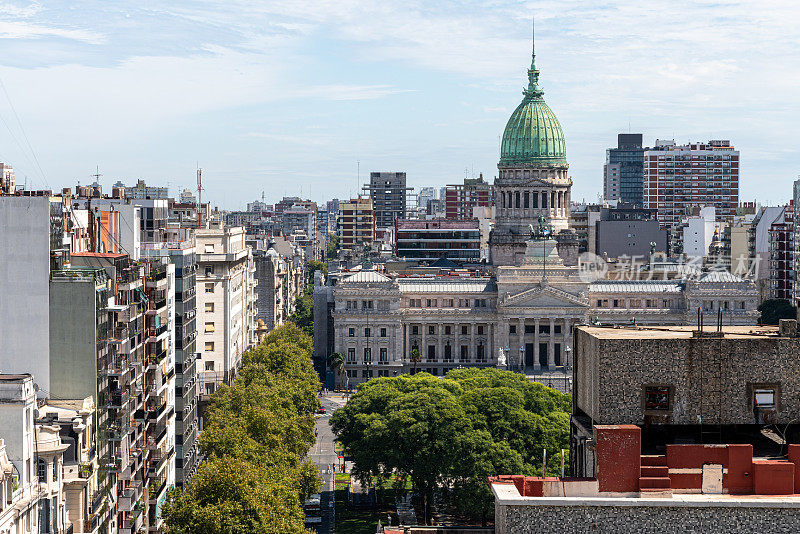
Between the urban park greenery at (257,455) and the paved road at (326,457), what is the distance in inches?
208

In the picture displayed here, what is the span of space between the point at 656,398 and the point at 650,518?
4498mm

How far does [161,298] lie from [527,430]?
109 feet

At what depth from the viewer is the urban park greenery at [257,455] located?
73062mm

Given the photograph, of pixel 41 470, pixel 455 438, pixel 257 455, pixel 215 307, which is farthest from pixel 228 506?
pixel 215 307

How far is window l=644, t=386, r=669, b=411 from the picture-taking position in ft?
123

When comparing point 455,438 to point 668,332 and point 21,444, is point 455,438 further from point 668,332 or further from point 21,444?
point 668,332

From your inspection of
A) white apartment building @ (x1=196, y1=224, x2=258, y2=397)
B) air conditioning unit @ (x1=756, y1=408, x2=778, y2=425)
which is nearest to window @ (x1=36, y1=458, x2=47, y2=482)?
air conditioning unit @ (x1=756, y1=408, x2=778, y2=425)

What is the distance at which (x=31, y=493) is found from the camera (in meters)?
57.0

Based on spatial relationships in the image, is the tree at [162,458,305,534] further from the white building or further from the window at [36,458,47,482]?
the white building

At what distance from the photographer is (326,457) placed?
146000mm

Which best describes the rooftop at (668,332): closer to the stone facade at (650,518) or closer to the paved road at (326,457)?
the stone facade at (650,518)

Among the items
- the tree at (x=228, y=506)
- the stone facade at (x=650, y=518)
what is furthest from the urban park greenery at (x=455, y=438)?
the stone facade at (x=650, y=518)

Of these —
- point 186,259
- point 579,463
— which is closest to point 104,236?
point 186,259

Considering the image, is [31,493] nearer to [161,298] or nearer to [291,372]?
[161,298]
